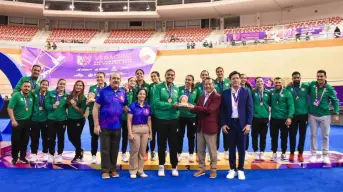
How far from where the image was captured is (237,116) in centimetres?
493

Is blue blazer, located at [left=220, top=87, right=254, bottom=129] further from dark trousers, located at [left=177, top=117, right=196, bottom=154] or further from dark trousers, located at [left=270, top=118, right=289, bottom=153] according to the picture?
dark trousers, located at [left=270, top=118, right=289, bottom=153]

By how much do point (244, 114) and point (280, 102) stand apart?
1.46 m

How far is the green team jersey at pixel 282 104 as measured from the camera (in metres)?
5.79

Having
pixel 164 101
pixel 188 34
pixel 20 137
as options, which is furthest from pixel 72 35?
pixel 164 101

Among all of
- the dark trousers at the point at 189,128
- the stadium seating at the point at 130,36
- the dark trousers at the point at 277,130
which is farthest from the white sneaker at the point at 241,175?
the stadium seating at the point at 130,36

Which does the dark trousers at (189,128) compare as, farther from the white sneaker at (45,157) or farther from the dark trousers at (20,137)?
the dark trousers at (20,137)

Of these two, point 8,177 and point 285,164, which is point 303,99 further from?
point 8,177

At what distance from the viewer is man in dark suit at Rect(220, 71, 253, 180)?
193 inches

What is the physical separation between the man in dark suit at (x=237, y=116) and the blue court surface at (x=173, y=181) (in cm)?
46

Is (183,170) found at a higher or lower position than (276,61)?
lower

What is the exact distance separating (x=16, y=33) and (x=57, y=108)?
23061mm

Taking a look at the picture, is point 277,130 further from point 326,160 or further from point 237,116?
point 237,116

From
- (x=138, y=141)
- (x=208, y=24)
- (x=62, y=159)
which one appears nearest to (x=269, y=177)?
(x=138, y=141)

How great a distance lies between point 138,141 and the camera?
196 inches
